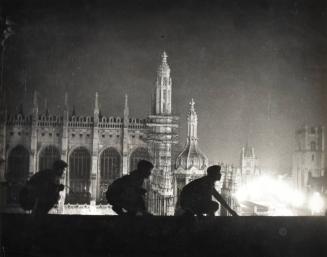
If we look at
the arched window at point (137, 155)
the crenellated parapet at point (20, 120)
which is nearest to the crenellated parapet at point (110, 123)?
the arched window at point (137, 155)

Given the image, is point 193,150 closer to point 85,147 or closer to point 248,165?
point 248,165

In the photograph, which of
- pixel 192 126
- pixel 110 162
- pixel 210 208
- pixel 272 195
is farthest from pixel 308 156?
pixel 110 162

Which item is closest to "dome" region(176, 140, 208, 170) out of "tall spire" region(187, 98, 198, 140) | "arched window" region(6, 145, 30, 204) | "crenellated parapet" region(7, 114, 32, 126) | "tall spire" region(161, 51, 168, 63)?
"tall spire" region(187, 98, 198, 140)

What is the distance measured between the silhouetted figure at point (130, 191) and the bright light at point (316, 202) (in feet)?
35.2

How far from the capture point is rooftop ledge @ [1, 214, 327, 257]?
4.99 metres

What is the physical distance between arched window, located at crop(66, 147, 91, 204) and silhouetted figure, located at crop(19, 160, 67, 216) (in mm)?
12912

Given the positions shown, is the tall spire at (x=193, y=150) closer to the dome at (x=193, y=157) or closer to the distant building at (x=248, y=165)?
the dome at (x=193, y=157)

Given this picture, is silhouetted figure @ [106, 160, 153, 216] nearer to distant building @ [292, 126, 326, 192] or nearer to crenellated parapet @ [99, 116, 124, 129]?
distant building @ [292, 126, 326, 192]

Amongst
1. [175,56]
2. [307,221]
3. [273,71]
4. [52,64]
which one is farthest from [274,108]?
[307,221]

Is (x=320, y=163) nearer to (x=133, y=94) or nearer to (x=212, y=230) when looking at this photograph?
(x=133, y=94)

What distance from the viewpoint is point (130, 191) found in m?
5.76

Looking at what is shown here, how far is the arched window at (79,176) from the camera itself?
18734mm

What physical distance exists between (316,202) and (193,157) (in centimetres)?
515

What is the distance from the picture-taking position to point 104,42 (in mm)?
13500
